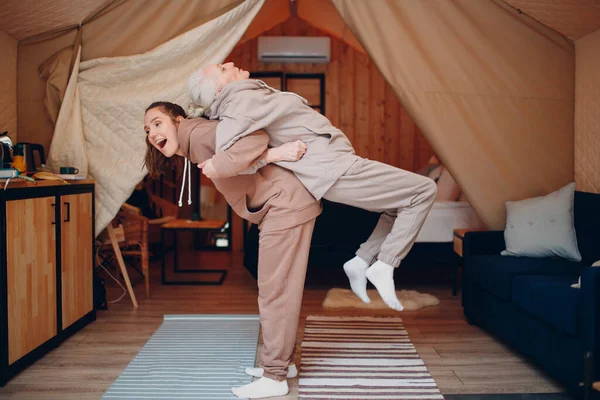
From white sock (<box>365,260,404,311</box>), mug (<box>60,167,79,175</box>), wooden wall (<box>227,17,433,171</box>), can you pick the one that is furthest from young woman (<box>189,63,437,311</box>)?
wooden wall (<box>227,17,433,171</box>)

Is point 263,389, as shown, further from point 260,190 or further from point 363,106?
point 363,106

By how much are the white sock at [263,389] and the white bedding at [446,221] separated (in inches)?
93.8

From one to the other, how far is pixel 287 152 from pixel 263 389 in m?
1.03

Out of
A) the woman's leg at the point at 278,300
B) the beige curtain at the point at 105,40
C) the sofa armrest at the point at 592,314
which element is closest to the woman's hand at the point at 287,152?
the woman's leg at the point at 278,300

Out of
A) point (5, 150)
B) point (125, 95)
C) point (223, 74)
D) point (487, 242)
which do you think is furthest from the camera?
point (487, 242)

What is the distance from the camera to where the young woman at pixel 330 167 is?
206 cm

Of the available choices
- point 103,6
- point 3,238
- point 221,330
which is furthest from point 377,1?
point 3,238

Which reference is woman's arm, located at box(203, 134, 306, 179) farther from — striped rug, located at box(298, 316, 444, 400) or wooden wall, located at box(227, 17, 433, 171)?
wooden wall, located at box(227, 17, 433, 171)

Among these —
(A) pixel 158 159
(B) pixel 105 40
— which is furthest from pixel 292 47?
(A) pixel 158 159

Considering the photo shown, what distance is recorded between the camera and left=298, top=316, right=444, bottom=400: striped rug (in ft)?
7.82

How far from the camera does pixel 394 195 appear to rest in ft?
6.98

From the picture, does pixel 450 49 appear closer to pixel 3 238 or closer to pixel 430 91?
pixel 430 91

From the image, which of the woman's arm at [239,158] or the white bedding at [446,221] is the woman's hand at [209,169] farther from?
the white bedding at [446,221]

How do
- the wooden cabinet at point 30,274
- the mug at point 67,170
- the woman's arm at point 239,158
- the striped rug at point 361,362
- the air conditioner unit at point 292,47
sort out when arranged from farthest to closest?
the air conditioner unit at point 292,47 → the mug at point 67,170 → the wooden cabinet at point 30,274 → the striped rug at point 361,362 → the woman's arm at point 239,158
